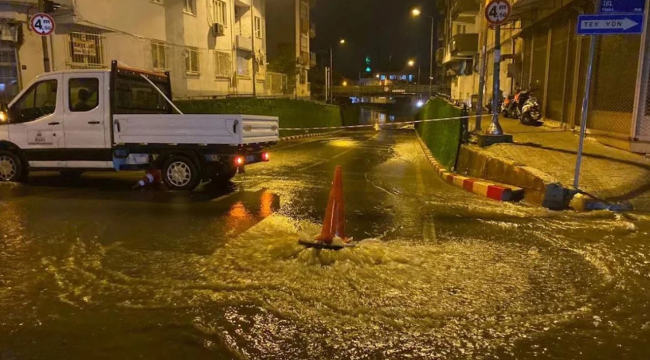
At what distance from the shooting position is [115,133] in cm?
1002

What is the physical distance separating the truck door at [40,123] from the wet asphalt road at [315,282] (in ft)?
6.89

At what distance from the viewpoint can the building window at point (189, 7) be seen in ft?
90.4

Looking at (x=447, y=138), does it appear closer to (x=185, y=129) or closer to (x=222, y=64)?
(x=185, y=129)

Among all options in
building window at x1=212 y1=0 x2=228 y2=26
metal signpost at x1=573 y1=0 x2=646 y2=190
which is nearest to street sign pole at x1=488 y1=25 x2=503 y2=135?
metal signpost at x1=573 y1=0 x2=646 y2=190

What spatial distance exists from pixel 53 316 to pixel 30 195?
20.9 ft

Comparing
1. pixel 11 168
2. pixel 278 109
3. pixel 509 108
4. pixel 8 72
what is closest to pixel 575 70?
pixel 509 108

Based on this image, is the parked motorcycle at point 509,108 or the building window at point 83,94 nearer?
the building window at point 83,94

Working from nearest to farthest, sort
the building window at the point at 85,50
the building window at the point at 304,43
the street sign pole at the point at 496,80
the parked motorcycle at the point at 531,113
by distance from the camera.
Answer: the street sign pole at the point at 496,80 < the parked motorcycle at the point at 531,113 < the building window at the point at 85,50 < the building window at the point at 304,43

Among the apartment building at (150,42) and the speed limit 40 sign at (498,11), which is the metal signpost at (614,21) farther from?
the apartment building at (150,42)

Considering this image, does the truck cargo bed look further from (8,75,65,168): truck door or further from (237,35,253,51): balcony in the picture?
(237,35,253,51): balcony

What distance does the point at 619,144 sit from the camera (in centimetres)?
1185

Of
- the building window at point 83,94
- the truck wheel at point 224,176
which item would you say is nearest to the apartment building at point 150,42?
the building window at point 83,94

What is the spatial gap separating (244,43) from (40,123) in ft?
88.7

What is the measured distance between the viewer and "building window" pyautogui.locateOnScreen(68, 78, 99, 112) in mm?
10141
